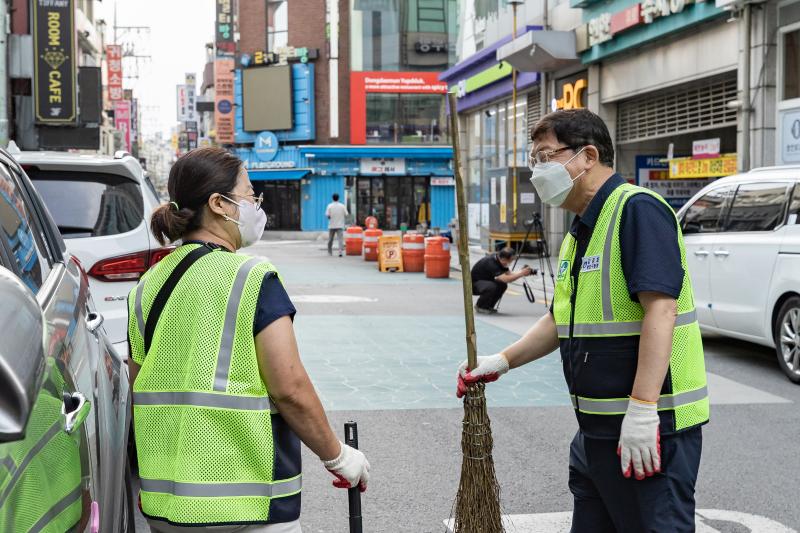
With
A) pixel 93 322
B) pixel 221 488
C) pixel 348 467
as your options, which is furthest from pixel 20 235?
pixel 348 467

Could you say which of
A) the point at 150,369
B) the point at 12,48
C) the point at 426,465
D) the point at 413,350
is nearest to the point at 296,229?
the point at 12,48

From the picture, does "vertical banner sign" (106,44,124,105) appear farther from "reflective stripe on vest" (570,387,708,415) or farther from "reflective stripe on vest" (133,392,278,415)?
"reflective stripe on vest" (133,392,278,415)

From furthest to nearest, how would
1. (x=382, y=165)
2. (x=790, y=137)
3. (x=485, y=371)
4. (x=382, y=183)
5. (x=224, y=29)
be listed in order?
(x=224, y=29) → (x=382, y=183) → (x=382, y=165) → (x=790, y=137) → (x=485, y=371)

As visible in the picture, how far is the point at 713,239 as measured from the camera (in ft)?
32.4

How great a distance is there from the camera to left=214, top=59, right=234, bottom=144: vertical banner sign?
54.5 meters

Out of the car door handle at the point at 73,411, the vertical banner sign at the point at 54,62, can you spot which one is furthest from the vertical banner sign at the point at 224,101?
the car door handle at the point at 73,411

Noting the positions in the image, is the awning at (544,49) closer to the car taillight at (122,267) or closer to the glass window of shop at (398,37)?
the car taillight at (122,267)

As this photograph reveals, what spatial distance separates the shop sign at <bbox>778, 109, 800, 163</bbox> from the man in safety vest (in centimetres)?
1329

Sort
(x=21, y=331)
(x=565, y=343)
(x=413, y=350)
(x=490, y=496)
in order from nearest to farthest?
(x=21, y=331)
(x=565, y=343)
(x=490, y=496)
(x=413, y=350)

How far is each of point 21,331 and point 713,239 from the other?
30.8 feet

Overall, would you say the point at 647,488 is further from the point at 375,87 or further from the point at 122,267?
the point at 375,87

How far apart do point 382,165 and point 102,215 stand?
43.3 meters

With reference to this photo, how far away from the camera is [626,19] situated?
790 inches

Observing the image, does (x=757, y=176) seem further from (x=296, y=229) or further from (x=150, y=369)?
(x=296, y=229)
